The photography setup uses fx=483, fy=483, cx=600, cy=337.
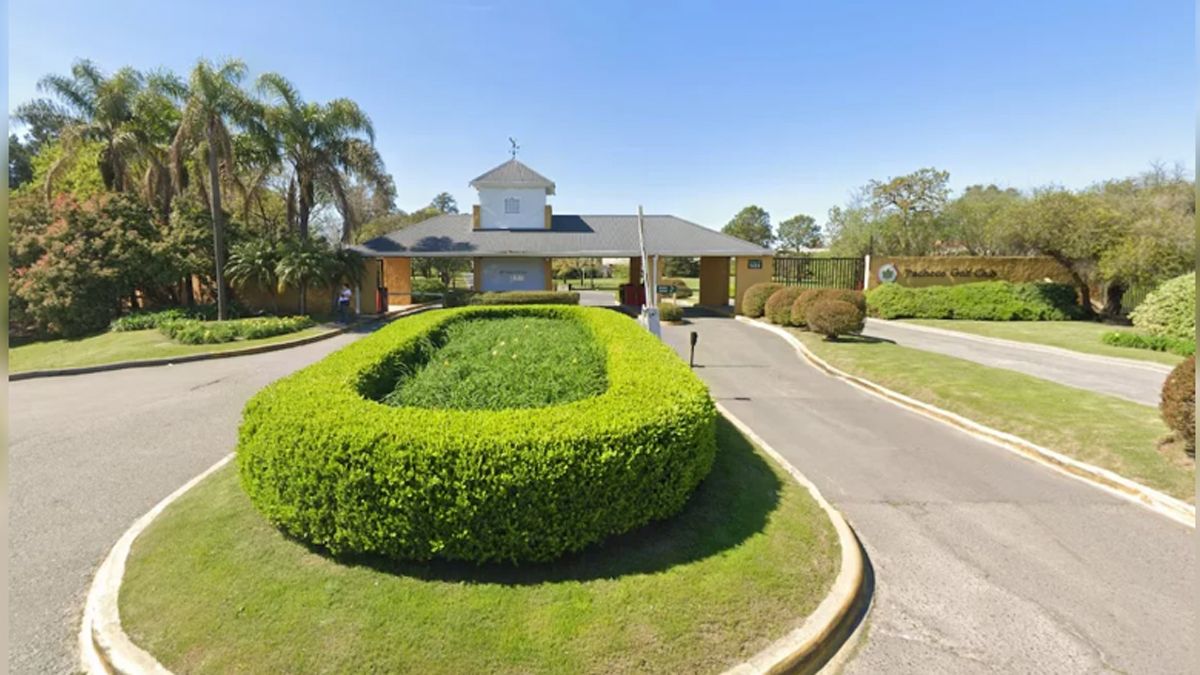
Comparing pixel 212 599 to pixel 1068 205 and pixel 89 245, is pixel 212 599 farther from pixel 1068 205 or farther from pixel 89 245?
pixel 1068 205

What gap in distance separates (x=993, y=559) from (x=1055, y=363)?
1098 centimetres

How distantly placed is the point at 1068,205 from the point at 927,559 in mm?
21730

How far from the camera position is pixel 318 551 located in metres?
3.48

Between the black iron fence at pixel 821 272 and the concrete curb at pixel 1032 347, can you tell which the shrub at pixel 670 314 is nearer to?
the concrete curb at pixel 1032 347

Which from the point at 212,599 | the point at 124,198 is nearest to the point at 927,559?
the point at 212,599

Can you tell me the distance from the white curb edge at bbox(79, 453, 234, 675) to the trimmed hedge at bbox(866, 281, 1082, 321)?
919 inches

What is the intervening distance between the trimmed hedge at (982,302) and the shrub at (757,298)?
530cm

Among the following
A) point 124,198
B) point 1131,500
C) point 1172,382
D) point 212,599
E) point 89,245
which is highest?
point 124,198

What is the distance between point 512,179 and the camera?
25406mm

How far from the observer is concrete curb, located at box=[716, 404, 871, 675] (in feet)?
8.70

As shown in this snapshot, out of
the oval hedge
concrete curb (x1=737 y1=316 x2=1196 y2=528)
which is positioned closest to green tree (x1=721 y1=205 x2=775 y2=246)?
concrete curb (x1=737 y1=316 x2=1196 y2=528)

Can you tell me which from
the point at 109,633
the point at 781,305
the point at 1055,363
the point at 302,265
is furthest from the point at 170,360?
the point at 1055,363

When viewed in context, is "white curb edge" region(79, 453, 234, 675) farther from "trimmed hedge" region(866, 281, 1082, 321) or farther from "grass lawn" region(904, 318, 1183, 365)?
"trimmed hedge" region(866, 281, 1082, 321)

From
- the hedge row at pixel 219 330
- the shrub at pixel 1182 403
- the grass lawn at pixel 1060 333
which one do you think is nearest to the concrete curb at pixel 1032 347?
the grass lawn at pixel 1060 333
